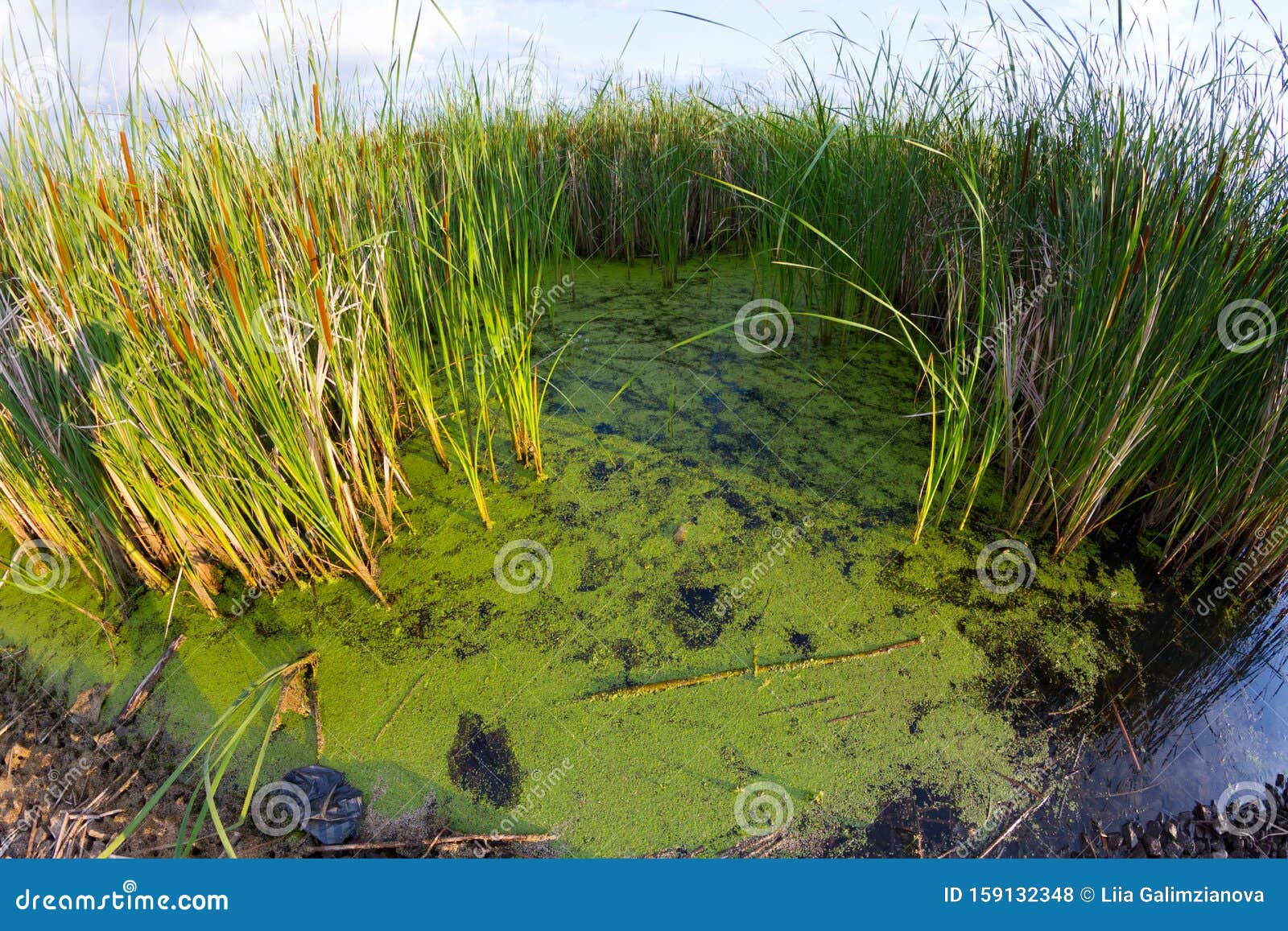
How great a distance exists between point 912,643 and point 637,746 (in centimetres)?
65

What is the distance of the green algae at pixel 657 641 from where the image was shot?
1288 mm

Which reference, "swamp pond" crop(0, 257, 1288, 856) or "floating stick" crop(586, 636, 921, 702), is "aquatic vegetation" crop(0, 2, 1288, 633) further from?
"floating stick" crop(586, 636, 921, 702)

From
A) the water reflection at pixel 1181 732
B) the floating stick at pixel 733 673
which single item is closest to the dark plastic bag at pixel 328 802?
the floating stick at pixel 733 673

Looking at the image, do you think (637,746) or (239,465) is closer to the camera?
(637,746)

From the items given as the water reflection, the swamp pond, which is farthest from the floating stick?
the water reflection

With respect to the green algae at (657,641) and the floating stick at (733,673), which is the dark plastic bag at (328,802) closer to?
the green algae at (657,641)

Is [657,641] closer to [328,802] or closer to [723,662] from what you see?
[723,662]

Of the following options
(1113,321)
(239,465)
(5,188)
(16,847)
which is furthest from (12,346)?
(1113,321)

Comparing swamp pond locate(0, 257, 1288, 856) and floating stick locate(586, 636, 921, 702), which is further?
floating stick locate(586, 636, 921, 702)

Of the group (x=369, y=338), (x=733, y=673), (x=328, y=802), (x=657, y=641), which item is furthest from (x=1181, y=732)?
(x=369, y=338)

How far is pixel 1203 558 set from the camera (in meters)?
1.72

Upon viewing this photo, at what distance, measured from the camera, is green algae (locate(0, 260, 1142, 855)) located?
1288mm

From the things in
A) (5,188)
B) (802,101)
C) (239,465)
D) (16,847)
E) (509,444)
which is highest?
(802,101)

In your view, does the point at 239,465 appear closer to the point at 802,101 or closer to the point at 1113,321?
the point at 1113,321
